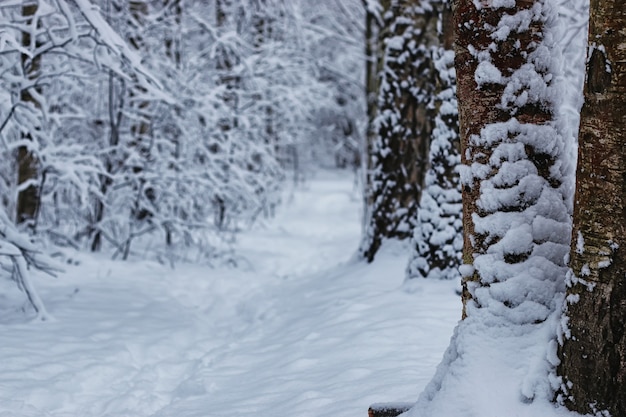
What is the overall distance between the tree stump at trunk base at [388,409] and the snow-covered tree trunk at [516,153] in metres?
0.54

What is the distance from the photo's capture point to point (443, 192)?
5340 millimetres

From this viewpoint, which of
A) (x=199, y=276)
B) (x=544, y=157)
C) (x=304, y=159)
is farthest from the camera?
(x=304, y=159)

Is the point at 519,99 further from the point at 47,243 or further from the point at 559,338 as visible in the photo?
the point at 47,243

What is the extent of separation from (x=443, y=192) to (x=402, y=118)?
1.45 meters

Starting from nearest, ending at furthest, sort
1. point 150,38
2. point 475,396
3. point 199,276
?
point 475,396 → point 199,276 → point 150,38

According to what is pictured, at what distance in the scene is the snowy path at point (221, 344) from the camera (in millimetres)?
3430

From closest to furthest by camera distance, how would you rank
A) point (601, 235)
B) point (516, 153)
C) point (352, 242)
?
point (601, 235), point (516, 153), point (352, 242)

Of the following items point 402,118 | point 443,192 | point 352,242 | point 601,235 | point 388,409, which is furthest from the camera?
point 352,242

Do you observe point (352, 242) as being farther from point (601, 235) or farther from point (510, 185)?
point (601, 235)

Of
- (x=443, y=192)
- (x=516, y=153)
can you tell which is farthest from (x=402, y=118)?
(x=516, y=153)

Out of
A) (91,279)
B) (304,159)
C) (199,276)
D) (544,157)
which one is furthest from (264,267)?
(304,159)

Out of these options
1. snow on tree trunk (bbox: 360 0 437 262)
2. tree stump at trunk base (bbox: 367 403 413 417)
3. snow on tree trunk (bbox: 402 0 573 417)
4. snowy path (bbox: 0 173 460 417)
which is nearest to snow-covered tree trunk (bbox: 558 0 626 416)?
snow on tree trunk (bbox: 402 0 573 417)

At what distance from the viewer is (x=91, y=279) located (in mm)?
6812

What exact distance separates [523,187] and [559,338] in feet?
1.75
